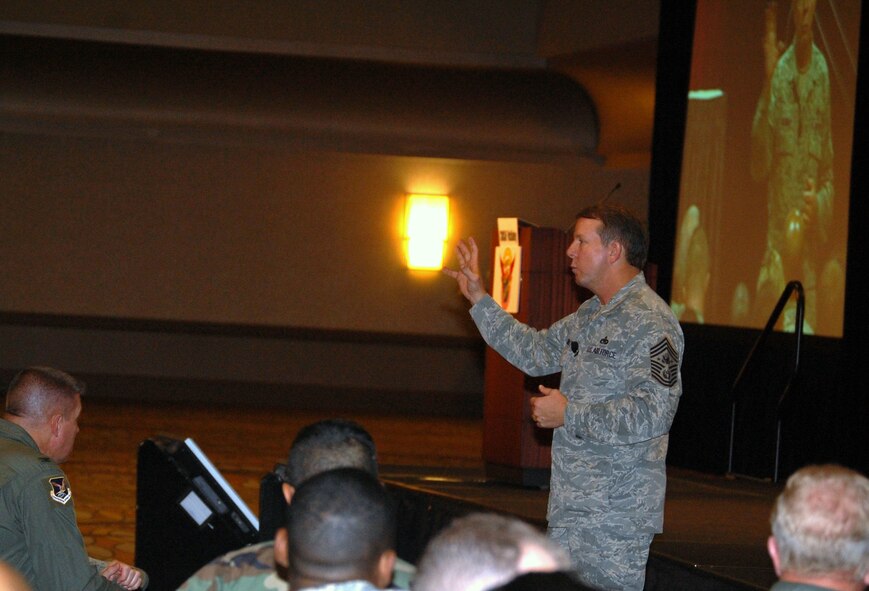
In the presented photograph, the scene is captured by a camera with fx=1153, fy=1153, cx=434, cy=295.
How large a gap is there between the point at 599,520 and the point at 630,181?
7844mm

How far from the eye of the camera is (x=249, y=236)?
10609mm

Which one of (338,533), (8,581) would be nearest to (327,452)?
(338,533)

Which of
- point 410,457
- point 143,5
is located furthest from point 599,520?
point 143,5

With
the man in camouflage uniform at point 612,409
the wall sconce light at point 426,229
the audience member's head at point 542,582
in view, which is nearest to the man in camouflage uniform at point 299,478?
the audience member's head at point 542,582

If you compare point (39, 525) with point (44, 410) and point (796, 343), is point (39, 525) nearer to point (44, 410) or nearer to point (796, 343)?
point (44, 410)

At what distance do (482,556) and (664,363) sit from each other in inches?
61.3

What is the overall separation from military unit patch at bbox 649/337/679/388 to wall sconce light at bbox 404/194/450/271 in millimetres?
7573

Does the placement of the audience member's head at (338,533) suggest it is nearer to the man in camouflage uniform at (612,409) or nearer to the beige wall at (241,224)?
the man in camouflage uniform at (612,409)

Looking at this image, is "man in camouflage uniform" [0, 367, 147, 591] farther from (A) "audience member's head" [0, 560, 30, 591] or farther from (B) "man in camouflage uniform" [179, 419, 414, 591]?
(A) "audience member's head" [0, 560, 30, 591]

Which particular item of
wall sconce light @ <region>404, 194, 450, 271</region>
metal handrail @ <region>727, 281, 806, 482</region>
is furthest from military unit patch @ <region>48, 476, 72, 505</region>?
wall sconce light @ <region>404, 194, 450, 271</region>

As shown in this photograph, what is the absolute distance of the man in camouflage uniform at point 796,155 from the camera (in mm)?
6422

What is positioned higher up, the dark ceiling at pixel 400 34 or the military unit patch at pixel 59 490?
the dark ceiling at pixel 400 34

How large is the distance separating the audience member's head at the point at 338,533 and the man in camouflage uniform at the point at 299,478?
1.08 ft

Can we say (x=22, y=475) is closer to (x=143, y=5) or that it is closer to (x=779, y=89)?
(x=779, y=89)
